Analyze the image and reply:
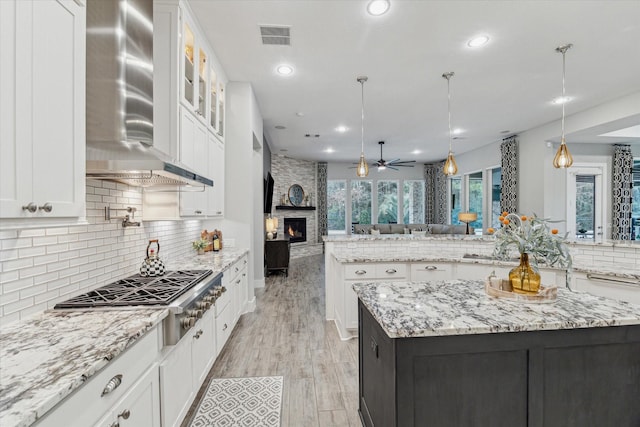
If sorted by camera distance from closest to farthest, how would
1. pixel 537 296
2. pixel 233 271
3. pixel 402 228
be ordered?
pixel 537 296, pixel 233 271, pixel 402 228

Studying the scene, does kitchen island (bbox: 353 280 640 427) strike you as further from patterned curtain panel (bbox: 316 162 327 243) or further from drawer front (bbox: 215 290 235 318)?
patterned curtain panel (bbox: 316 162 327 243)

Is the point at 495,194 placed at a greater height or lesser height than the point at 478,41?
lesser

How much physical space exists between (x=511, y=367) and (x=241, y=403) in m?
1.81

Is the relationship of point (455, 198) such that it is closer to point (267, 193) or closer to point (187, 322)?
point (267, 193)

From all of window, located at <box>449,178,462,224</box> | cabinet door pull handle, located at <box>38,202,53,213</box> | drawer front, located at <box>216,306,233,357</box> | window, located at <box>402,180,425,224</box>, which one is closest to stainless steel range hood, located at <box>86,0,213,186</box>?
cabinet door pull handle, located at <box>38,202,53,213</box>

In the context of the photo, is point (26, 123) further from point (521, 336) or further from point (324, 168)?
point (324, 168)

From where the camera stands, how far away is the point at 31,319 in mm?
1415

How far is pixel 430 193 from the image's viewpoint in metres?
10.8

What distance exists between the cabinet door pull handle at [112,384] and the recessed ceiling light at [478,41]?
12.2 ft

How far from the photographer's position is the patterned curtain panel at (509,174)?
6500mm

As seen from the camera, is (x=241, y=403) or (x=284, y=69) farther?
(x=284, y=69)

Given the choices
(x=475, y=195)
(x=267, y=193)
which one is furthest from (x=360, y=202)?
(x=267, y=193)

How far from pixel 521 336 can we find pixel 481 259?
2188mm

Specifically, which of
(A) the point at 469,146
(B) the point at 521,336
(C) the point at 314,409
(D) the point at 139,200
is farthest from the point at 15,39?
(A) the point at 469,146
